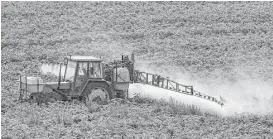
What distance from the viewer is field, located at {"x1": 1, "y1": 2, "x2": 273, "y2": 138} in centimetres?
1494

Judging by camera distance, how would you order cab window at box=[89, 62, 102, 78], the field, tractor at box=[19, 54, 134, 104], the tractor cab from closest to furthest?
the field
tractor at box=[19, 54, 134, 104]
the tractor cab
cab window at box=[89, 62, 102, 78]

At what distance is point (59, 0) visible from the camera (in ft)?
165

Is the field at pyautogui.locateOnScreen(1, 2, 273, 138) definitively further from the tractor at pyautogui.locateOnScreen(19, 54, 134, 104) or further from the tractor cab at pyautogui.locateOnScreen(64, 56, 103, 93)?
the tractor cab at pyautogui.locateOnScreen(64, 56, 103, 93)

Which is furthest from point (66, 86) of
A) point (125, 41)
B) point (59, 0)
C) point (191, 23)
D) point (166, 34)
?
point (59, 0)

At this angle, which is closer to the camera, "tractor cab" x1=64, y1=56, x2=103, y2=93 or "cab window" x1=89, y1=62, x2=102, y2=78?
"tractor cab" x1=64, y1=56, x2=103, y2=93

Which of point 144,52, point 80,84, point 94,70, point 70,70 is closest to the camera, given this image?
point 80,84

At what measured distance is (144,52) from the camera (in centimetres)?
3538

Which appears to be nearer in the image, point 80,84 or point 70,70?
point 80,84

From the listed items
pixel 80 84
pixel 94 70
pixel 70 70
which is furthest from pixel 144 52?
pixel 80 84

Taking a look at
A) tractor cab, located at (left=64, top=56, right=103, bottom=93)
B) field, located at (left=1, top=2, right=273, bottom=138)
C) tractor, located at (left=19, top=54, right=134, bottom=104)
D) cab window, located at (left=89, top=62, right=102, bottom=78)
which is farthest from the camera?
cab window, located at (left=89, top=62, right=102, bottom=78)

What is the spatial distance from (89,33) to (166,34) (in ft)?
19.8

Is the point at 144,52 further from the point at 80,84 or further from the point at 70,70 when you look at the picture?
the point at 80,84

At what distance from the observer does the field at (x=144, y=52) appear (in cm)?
1494

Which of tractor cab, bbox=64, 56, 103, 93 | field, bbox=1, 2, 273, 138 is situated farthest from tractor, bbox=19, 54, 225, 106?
field, bbox=1, 2, 273, 138
